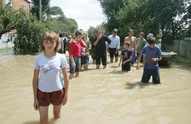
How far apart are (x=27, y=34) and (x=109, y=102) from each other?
546 inches

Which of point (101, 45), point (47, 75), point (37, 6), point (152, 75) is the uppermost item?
point (37, 6)

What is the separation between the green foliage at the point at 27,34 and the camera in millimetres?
17031

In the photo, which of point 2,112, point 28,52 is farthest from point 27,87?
point 28,52

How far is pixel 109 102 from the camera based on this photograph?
502 cm

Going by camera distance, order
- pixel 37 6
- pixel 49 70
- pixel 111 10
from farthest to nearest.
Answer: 1. pixel 37 6
2. pixel 111 10
3. pixel 49 70

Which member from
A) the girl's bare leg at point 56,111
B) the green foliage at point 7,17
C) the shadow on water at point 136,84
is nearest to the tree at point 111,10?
the green foliage at point 7,17

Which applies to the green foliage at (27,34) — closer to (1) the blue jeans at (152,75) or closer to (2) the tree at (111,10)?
(1) the blue jeans at (152,75)

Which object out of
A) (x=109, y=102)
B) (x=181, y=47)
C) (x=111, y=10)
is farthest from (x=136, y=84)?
(x=111, y=10)

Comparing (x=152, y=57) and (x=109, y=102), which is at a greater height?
(x=152, y=57)

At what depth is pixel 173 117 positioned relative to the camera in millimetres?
4168

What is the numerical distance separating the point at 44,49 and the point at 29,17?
1515cm

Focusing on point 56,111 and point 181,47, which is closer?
point 56,111

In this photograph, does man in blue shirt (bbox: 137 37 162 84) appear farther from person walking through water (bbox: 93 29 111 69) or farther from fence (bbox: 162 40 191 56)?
fence (bbox: 162 40 191 56)

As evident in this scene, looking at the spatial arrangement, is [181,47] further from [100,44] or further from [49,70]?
[49,70]
